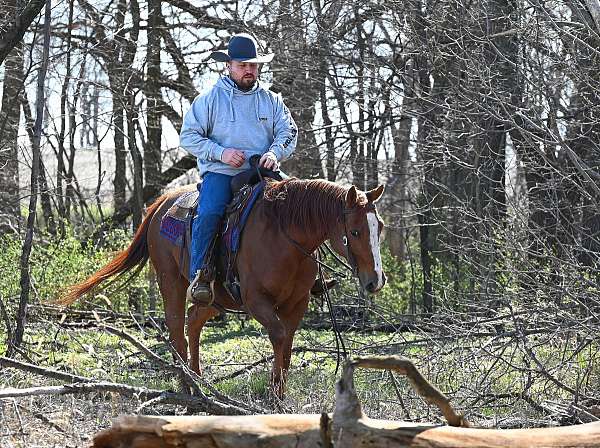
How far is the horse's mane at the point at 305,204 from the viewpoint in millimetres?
7074

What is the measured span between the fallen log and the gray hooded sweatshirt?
4389 millimetres

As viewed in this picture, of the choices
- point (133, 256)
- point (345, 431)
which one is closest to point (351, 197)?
point (133, 256)

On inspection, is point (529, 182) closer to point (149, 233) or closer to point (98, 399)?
point (149, 233)

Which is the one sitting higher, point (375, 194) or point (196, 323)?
point (375, 194)

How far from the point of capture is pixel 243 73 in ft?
25.5

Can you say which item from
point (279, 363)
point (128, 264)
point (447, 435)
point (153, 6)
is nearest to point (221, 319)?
point (128, 264)

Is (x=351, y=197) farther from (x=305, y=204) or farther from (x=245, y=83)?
(x=245, y=83)

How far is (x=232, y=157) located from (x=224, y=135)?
0.99 feet

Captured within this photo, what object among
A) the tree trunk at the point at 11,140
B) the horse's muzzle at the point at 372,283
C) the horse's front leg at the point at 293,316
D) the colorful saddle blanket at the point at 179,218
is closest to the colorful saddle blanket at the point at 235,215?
the colorful saddle blanket at the point at 179,218

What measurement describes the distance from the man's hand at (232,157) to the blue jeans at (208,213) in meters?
0.24

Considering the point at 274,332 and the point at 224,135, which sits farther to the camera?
the point at 224,135

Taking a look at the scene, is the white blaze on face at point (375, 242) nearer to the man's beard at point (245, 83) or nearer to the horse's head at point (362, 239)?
the horse's head at point (362, 239)

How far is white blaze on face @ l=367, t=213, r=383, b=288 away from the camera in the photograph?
676cm

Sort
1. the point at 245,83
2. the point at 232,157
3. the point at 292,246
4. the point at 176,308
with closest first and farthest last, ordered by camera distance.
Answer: the point at 292,246
the point at 232,157
the point at 245,83
the point at 176,308
